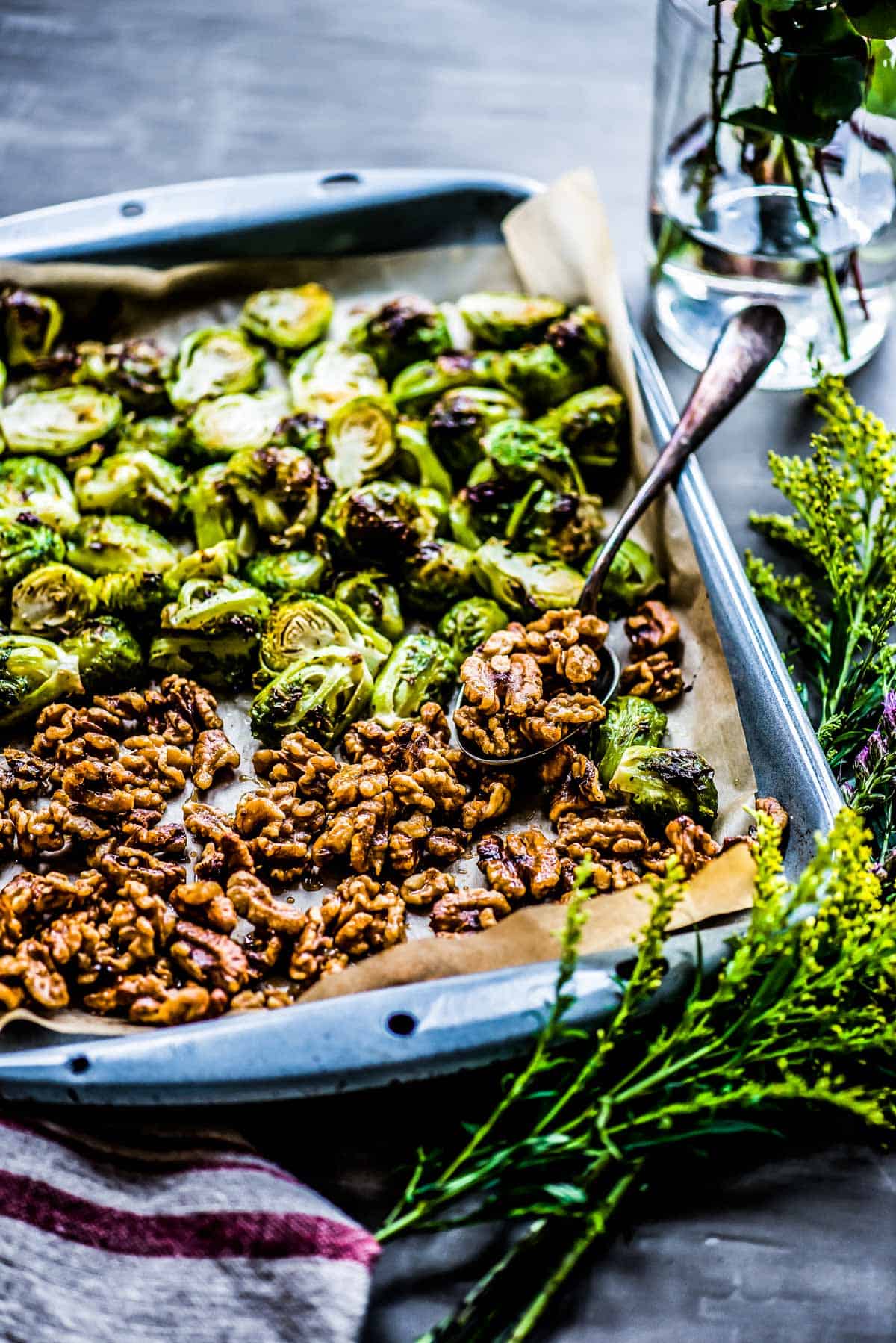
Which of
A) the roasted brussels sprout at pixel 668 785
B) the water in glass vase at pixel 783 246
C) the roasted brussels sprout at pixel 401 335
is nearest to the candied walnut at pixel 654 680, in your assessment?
the roasted brussels sprout at pixel 668 785

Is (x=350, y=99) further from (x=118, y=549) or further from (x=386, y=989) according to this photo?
(x=386, y=989)

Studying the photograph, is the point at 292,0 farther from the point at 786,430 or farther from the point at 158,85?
the point at 786,430

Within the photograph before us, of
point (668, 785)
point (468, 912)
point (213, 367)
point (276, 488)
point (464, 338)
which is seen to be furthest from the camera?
point (464, 338)

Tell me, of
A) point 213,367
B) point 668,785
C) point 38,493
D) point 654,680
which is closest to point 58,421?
point 38,493

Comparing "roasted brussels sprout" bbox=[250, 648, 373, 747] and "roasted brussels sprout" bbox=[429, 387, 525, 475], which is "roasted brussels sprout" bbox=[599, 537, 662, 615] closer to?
"roasted brussels sprout" bbox=[429, 387, 525, 475]

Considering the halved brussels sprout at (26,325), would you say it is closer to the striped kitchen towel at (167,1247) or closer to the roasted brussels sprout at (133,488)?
the roasted brussels sprout at (133,488)

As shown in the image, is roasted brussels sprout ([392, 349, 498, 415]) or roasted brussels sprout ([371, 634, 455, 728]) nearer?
roasted brussels sprout ([371, 634, 455, 728])

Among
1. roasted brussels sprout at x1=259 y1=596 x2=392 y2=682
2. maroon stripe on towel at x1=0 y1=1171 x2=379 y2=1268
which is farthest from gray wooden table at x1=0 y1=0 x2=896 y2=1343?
maroon stripe on towel at x1=0 y1=1171 x2=379 y2=1268
